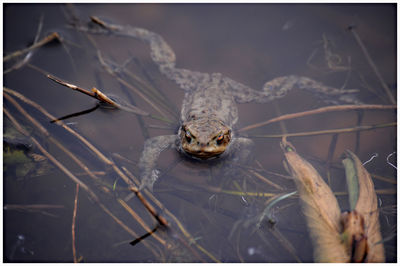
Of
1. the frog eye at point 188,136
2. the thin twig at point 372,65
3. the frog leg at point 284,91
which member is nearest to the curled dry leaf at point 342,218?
the frog eye at point 188,136

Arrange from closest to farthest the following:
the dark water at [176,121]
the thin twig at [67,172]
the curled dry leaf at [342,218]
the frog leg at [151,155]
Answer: the curled dry leaf at [342,218] < the dark water at [176,121] < the thin twig at [67,172] < the frog leg at [151,155]

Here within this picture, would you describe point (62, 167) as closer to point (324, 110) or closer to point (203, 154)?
point (203, 154)

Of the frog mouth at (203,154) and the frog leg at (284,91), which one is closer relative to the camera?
the frog mouth at (203,154)

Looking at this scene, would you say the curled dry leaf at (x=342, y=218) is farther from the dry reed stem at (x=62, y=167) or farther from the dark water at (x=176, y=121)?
the dry reed stem at (x=62, y=167)

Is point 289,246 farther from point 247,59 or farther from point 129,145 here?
point 247,59

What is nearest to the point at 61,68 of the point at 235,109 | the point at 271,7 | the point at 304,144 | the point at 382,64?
the point at 235,109

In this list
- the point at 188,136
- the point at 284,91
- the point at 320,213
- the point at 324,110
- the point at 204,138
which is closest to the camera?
the point at 320,213

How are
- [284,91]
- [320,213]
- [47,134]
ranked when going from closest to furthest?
[320,213]
[47,134]
[284,91]

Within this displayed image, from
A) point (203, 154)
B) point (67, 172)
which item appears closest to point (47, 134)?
point (67, 172)
